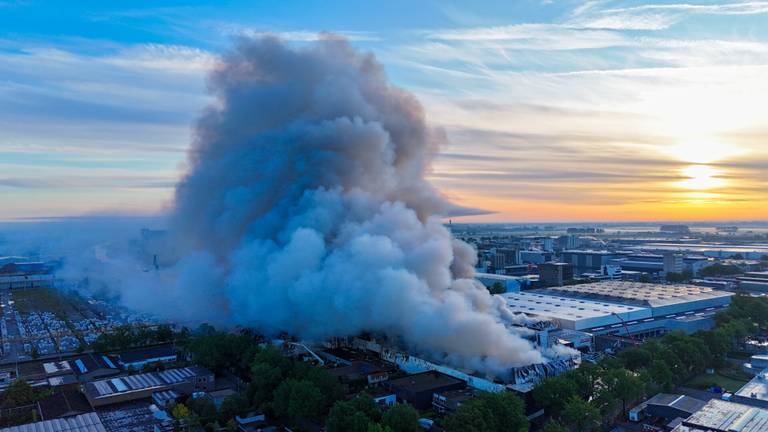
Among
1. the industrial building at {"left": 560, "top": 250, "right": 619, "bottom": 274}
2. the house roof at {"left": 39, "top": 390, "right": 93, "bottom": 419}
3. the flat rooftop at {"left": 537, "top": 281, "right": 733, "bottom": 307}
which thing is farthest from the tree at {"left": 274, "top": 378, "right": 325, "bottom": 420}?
the industrial building at {"left": 560, "top": 250, "right": 619, "bottom": 274}

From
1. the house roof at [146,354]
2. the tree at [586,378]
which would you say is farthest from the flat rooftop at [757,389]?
the house roof at [146,354]

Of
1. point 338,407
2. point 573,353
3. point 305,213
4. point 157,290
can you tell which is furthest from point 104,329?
point 573,353

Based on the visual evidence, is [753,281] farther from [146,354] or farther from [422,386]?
[146,354]

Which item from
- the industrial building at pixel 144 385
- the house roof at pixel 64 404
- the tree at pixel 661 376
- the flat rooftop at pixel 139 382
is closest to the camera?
the house roof at pixel 64 404

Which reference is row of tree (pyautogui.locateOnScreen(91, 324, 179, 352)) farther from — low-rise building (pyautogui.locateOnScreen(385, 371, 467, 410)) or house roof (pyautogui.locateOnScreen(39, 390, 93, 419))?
low-rise building (pyautogui.locateOnScreen(385, 371, 467, 410))

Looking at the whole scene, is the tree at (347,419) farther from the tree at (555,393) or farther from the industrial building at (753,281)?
the industrial building at (753,281)
